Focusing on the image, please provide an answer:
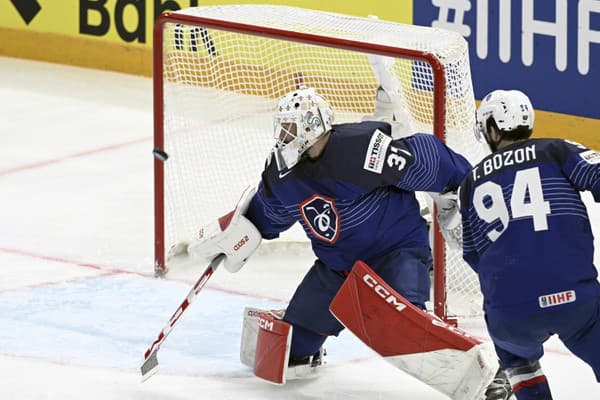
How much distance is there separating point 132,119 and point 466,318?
10.2 ft

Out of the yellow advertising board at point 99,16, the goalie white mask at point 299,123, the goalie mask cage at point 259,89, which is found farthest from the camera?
the yellow advertising board at point 99,16

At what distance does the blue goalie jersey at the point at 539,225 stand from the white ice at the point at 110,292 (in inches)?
32.2

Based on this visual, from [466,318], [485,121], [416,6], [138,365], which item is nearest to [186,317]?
[138,365]

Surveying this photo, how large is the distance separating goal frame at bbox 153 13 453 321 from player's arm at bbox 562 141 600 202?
1.18 m

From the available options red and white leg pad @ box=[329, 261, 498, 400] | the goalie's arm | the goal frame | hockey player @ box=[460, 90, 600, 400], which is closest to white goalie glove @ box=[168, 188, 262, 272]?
the goalie's arm

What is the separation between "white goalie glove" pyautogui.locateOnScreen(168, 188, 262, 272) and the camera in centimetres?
472

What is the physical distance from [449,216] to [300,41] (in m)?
1.00

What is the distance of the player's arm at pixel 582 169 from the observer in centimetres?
380

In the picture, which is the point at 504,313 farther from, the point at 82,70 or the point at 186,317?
the point at 82,70

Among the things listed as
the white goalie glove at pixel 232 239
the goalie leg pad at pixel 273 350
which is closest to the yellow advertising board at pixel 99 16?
the white goalie glove at pixel 232 239

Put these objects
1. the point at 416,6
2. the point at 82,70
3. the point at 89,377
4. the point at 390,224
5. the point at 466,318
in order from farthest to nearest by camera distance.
Answer: the point at 82,70 < the point at 416,6 < the point at 466,318 < the point at 89,377 < the point at 390,224

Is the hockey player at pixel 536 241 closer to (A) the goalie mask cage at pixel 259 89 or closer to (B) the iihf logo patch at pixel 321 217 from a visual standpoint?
(B) the iihf logo patch at pixel 321 217

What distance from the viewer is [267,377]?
4613mm

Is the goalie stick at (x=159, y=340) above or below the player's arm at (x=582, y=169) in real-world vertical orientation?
below
